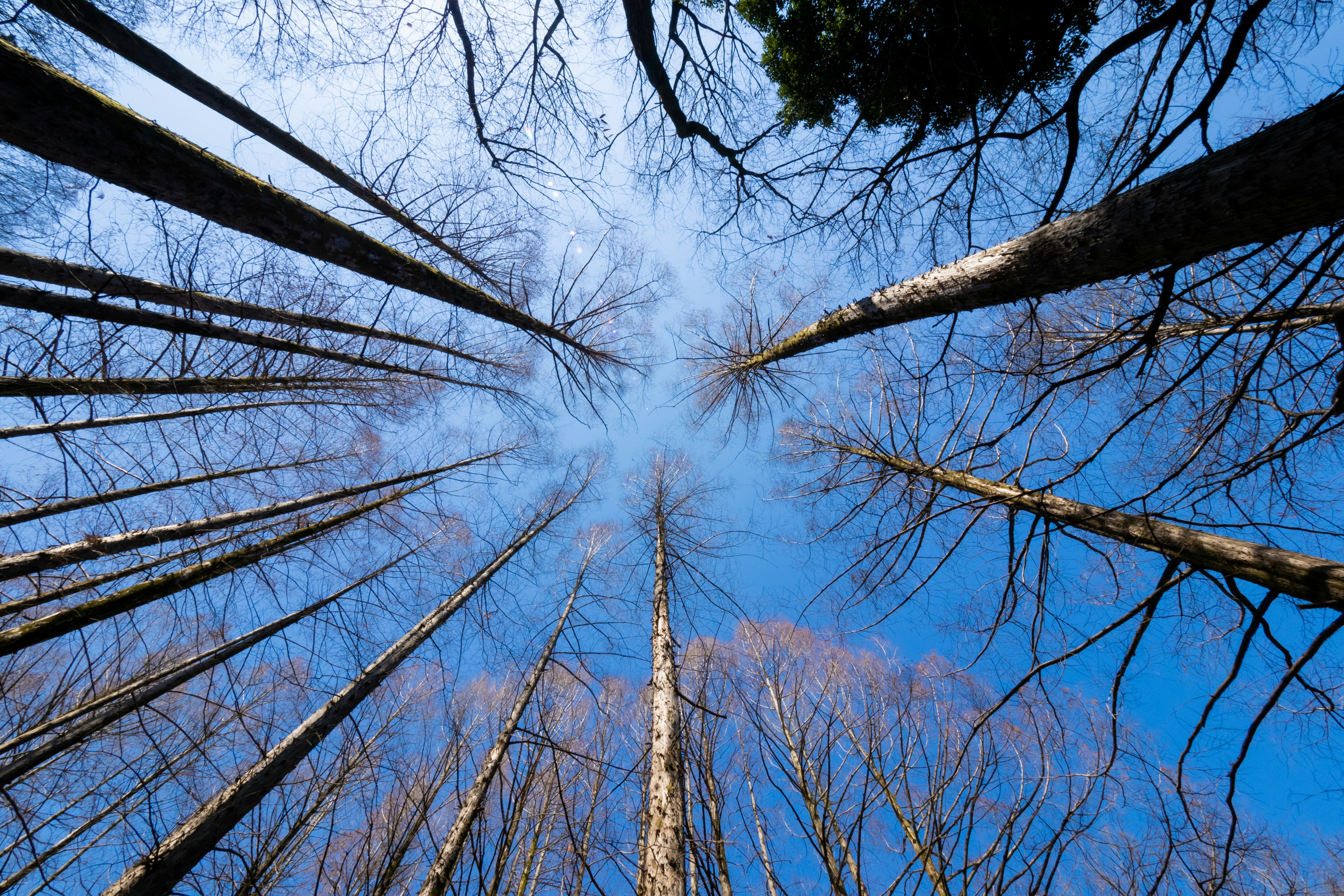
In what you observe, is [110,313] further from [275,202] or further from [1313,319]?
[1313,319]

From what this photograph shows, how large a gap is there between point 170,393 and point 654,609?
7.03 metres

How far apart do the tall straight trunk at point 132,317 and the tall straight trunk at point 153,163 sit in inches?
60.7

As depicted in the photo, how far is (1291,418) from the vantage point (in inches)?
104

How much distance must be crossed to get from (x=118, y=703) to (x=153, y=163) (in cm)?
470

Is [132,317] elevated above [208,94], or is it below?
below

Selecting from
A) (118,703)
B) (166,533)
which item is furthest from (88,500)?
(118,703)

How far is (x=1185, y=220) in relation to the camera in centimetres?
189

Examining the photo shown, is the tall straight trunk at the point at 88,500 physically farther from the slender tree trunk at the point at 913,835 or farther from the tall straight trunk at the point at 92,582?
the slender tree trunk at the point at 913,835

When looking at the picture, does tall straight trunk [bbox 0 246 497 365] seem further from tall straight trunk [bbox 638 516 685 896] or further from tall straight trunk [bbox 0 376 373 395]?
tall straight trunk [bbox 638 516 685 896]

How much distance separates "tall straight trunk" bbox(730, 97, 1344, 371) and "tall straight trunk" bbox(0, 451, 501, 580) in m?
6.92

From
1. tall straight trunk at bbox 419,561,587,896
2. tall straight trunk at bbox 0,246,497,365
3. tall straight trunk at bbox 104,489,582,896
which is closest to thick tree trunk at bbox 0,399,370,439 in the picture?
tall straight trunk at bbox 0,246,497,365

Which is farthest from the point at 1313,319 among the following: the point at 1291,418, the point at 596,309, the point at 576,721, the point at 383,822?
the point at 383,822

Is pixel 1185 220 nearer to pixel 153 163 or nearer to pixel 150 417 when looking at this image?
pixel 153 163

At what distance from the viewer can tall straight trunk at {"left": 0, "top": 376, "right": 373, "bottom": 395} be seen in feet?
11.8
